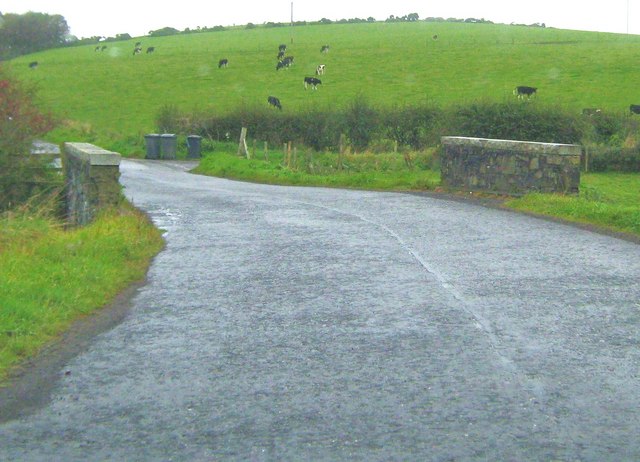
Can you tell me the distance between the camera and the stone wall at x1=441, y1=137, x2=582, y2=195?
66.2 feet

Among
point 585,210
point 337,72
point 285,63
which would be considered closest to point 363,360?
point 585,210

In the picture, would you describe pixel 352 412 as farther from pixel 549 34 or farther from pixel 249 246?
pixel 549 34

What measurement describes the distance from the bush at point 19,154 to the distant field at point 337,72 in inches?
1228

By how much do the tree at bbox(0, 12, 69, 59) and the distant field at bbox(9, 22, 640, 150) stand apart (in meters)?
14.1

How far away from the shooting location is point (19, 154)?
19578 millimetres

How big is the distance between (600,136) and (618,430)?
40.5 meters

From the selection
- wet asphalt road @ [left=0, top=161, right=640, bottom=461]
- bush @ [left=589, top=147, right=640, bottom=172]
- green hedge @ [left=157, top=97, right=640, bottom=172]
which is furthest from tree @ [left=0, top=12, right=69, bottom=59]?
wet asphalt road @ [left=0, top=161, right=640, bottom=461]

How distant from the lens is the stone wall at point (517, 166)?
795 inches

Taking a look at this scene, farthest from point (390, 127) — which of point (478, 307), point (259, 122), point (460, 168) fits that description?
point (478, 307)

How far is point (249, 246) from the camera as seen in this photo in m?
13.9

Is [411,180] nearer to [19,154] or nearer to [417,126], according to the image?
[19,154]

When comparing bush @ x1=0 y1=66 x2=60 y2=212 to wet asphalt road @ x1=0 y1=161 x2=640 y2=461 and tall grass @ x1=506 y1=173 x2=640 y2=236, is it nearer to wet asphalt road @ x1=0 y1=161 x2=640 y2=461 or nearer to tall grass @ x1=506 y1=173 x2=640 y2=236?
wet asphalt road @ x1=0 y1=161 x2=640 y2=461

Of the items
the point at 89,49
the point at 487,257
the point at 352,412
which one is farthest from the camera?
the point at 89,49

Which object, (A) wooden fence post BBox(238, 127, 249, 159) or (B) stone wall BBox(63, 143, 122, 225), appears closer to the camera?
(B) stone wall BBox(63, 143, 122, 225)
